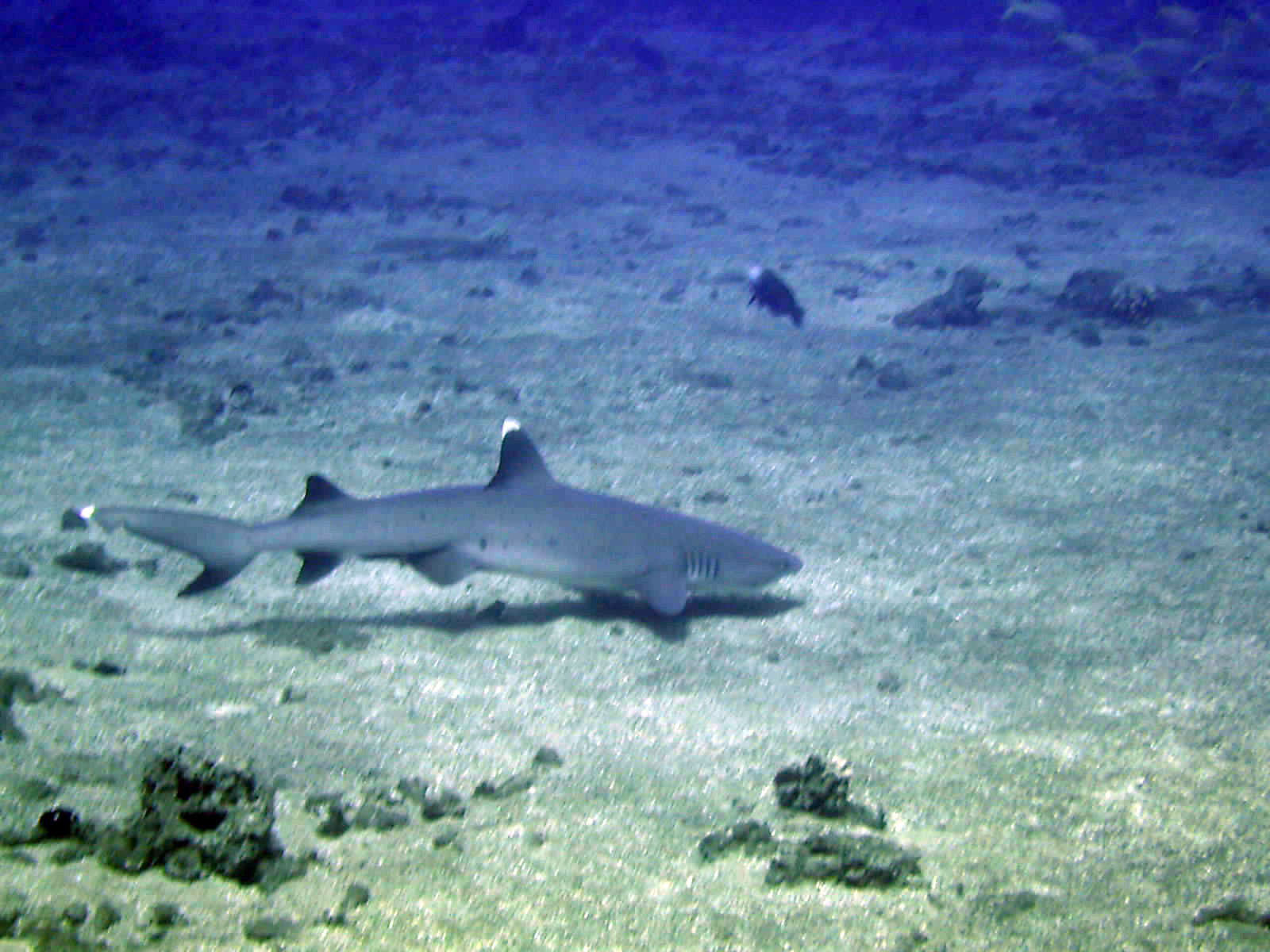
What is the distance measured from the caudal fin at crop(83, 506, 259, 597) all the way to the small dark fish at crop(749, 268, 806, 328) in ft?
30.4

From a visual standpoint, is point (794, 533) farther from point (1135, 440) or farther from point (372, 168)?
point (372, 168)

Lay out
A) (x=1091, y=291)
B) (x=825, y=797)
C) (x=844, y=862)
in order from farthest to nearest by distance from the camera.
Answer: (x=1091, y=291) < (x=825, y=797) < (x=844, y=862)

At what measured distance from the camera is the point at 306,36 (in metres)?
42.0

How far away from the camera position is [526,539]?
637cm

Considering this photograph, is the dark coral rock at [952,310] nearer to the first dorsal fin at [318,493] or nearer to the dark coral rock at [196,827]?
the first dorsal fin at [318,493]

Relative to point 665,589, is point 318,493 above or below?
above

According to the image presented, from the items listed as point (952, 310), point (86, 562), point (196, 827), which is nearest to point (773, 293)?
point (952, 310)

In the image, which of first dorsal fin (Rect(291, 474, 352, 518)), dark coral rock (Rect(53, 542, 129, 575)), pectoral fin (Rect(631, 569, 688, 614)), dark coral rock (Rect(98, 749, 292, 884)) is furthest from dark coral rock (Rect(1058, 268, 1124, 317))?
dark coral rock (Rect(98, 749, 292, 884))

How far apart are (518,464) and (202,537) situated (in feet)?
6.26

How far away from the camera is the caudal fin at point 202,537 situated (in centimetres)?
567

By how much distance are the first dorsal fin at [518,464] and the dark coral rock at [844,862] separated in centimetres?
312

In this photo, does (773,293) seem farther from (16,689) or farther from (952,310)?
(16,689)

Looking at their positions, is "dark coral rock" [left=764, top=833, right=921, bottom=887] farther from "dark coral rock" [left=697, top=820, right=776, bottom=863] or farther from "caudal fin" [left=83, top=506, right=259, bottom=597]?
"caudal fin" [left=83, top=506, right=259, bottom=597]

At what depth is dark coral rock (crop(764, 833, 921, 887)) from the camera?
12.5 ft
